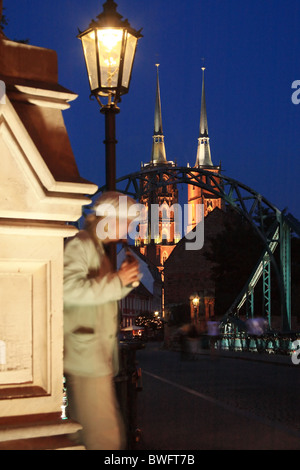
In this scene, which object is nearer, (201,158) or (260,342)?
(260,342)

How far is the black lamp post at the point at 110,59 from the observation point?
644 cm

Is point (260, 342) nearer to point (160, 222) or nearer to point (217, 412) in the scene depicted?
point (217, 412)

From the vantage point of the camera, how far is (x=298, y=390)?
51.8 ft

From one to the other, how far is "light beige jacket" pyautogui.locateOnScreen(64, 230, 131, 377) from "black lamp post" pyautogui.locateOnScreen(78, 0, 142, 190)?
2.62 m

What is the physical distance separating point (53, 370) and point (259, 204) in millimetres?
30272

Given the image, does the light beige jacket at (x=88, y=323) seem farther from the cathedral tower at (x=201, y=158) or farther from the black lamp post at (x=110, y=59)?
the cathedral tower at (x=201, y=158)

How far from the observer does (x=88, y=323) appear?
4.00 metres

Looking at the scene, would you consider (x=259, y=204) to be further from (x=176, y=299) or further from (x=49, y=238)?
(x=176, y=299)

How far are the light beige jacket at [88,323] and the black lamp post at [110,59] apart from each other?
262 cm

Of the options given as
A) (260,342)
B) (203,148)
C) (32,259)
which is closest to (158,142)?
(203,148)

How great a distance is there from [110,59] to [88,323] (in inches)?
125

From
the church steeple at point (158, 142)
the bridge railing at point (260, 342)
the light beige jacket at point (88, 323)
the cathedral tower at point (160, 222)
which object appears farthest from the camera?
the church steeple at point (158, 142)

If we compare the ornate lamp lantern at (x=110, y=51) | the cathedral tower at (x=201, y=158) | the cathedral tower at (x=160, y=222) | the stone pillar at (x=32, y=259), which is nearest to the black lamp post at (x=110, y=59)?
the ornate lamp lantern at (x=110, y=51)
